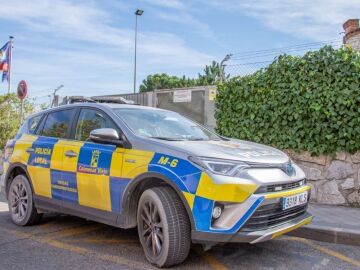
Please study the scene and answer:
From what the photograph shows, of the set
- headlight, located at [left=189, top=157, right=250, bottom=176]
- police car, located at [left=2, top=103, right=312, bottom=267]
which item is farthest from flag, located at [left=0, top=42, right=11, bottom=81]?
headlight, located at [left=189, top=157, right=250, bottom=176]

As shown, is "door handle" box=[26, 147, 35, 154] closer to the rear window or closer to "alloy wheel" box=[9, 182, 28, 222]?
the rear window

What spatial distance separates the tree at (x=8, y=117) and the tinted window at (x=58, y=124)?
11.2 meters

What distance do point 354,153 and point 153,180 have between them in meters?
4.14

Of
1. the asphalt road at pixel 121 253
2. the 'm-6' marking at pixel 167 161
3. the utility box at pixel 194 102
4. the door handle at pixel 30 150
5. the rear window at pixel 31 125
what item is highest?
the utility box at pixel 194 102

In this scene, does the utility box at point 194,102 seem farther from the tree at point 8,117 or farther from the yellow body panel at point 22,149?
the tree at point 8,117

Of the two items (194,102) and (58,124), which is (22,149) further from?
(194,102)

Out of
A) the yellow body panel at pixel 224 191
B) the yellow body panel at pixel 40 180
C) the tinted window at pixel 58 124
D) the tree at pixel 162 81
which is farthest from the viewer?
the tree at pixel 162 81

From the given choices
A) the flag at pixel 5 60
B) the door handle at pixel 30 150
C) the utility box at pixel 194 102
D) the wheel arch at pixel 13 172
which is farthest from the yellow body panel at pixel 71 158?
the flag at pixel 5 60

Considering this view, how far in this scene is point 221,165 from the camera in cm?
372

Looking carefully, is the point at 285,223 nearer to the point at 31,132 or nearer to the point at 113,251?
the point at 113,251

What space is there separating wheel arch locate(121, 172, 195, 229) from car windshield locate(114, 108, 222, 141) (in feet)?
1.58

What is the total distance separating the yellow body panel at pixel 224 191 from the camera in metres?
3.57

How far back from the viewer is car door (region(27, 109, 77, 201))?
5012mm

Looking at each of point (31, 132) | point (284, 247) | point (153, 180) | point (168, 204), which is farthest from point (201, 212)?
point (31, 132)
